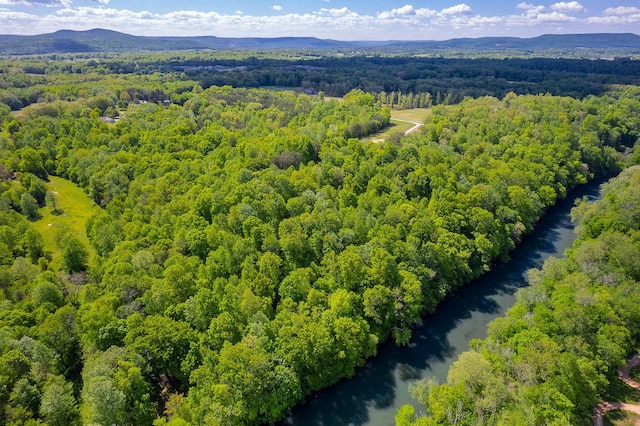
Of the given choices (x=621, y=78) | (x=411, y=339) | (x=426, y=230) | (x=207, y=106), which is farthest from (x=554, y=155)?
(x=621, y=78)

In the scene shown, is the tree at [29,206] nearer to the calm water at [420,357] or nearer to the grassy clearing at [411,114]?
the calm water at [420,357]

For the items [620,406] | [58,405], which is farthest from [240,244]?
[620,406]

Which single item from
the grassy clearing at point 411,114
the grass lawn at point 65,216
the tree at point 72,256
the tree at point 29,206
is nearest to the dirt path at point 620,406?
the tree at point 72,256

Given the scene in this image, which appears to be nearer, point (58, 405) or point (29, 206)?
point (58, 405)

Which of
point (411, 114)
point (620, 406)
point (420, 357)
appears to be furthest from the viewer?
point (411, 114)

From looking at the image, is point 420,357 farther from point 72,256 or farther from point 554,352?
point 72,256

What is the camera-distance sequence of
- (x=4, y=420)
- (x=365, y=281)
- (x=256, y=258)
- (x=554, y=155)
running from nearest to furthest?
(x=4, y=420) → (x=365, y=281) → (x=256, y=258) → (x=554, y=155)

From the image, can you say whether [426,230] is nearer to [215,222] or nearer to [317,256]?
[317,256]

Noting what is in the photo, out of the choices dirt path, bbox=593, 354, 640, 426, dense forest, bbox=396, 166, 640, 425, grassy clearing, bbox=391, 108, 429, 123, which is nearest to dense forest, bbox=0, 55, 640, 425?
dense forest, bbox=396, 166, 640, 425
